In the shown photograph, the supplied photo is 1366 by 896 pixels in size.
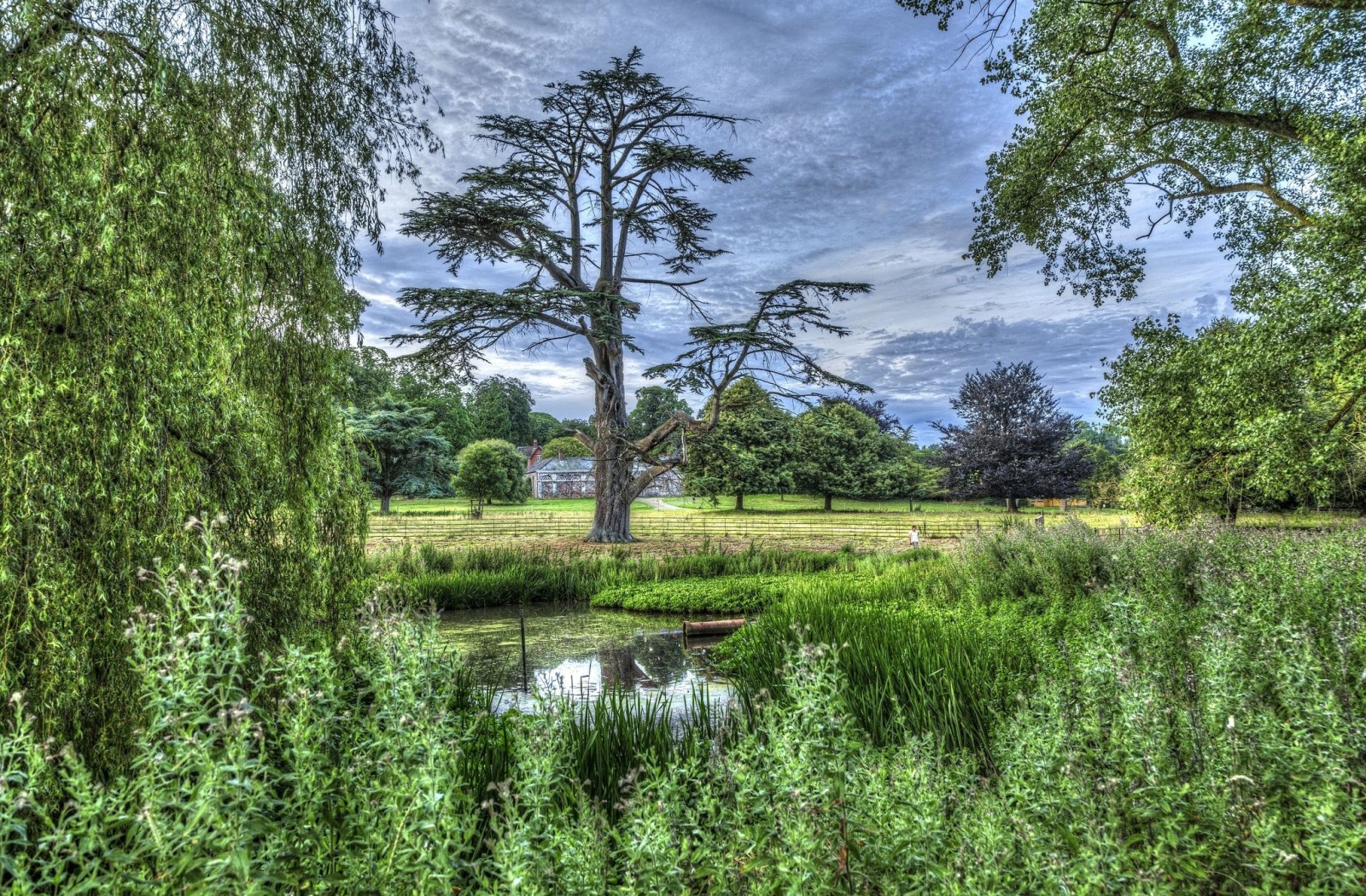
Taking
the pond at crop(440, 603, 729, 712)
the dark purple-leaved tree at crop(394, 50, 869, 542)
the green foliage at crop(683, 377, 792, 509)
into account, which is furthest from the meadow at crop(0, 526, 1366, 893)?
the green foliage at crop(683, 377, 792, 509)

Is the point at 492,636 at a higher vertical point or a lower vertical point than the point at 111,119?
lower

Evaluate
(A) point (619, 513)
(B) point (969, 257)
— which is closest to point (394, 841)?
(B) point (969, 257)

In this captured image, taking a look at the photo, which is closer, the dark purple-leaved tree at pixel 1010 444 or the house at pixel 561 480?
the dark purple-leaved tree at pixel 1010 444

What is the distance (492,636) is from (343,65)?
7909 millimetres

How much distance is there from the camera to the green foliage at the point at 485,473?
35969mm

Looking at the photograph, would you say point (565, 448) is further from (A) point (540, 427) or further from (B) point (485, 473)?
(B) point (485, 473)

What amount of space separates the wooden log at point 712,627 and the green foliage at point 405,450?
25321mm

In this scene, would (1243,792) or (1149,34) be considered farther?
(1149,34)

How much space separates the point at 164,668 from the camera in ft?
6.27

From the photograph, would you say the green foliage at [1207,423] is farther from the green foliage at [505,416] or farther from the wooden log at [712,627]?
the green foliage at [505,416]

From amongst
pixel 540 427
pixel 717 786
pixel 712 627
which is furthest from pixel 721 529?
pixel 540 427

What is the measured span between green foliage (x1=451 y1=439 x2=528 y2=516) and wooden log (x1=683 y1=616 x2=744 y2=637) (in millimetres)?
26040

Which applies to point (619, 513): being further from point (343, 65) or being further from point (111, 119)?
point (111, 119)

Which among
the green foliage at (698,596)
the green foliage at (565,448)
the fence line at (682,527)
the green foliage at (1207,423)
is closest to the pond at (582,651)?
the green foliage at (698,596)
